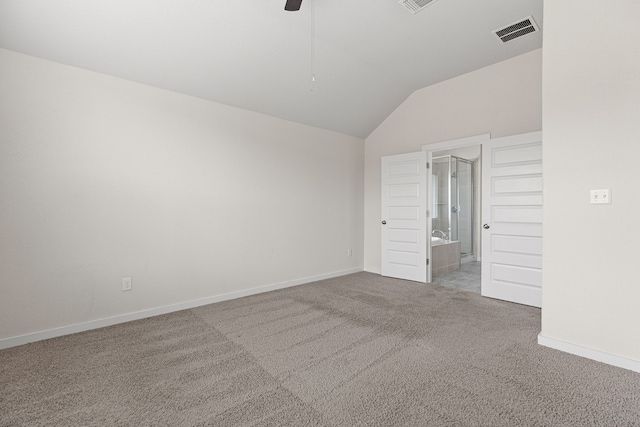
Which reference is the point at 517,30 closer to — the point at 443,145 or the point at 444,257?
the point at 443,145

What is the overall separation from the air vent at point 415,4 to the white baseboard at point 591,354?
311 centimetres

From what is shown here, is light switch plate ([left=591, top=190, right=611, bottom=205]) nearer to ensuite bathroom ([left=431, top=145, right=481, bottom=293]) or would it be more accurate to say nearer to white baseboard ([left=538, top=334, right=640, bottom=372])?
white baseboard ([left=538, top=334, right=640, bottom=372])

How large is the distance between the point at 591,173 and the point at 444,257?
11.4 feet

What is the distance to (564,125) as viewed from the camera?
2.31 metres

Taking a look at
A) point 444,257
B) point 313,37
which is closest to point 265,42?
point 313,37

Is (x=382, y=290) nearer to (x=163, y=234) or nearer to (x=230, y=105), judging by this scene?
(x=163, y=234)

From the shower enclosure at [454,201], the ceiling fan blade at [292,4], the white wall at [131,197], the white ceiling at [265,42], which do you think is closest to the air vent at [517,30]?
the white ceiling at [265,42]

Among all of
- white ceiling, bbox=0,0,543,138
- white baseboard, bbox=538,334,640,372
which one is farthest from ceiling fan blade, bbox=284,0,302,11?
white baseboard, bbox=538,334,640,372

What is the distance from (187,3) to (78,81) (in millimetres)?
1310

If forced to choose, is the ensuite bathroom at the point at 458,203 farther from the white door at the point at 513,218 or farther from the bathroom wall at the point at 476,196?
the white door at the point at 513,218

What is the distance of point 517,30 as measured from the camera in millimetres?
3074

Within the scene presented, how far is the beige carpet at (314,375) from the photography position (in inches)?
→ 63.2

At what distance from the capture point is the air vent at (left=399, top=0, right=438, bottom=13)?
2.64 metres

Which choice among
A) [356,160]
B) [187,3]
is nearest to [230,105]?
[187,3]
